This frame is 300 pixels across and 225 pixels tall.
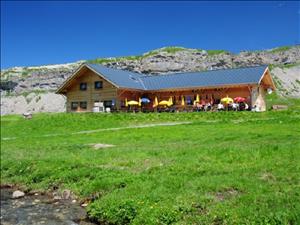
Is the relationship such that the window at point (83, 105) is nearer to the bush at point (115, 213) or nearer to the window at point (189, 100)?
the window at point (189, 100)

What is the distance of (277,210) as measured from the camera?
33.1 feet

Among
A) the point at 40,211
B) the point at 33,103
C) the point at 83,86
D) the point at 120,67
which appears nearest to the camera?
the point at 40,211

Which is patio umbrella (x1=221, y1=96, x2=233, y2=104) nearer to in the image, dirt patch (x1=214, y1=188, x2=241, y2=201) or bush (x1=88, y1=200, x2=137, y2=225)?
bush (x1=88, y1=200, x2=137, y2=225)

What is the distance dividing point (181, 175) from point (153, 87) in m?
44.5

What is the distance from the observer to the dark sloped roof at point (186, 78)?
5016 cm

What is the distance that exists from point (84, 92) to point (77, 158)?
39.9 metres

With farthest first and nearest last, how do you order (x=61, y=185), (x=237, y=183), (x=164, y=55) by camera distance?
(x=164, y=55) → (x=61, y=185) → (x=237, y=183)

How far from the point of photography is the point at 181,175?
1487 cm

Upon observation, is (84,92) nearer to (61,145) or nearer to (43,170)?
(61,145)

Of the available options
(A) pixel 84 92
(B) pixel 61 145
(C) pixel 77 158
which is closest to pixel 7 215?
(C) pixel 77 158

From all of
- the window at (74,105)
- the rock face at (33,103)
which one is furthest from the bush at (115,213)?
the rock face at (33,103)

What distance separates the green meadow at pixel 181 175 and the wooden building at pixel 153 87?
26.0 metres

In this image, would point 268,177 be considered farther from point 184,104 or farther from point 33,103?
point 33,103

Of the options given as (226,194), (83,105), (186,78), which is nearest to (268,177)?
(226,194)
